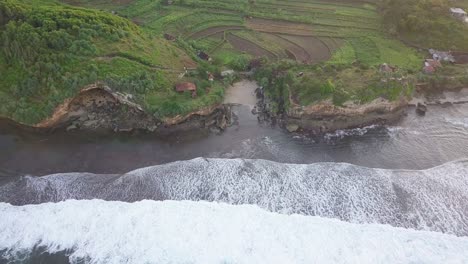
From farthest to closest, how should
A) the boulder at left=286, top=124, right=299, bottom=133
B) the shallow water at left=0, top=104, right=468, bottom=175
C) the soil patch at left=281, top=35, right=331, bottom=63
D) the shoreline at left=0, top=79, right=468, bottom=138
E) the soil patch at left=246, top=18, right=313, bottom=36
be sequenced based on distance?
1. the soil patch at left=246, top=18, right=313, bottom=36
2. the soil patch at left=281, top=35, right=331, bottom=63
3. the boulder at left=286, top=124, right=299, bottom=133
4. the shoreline at left=0, top=79, right=468, bottom=138
5. the shallow water at left=0, top=104, right=468, bottom=175

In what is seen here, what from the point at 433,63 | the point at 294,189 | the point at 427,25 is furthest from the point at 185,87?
the point at 427,25

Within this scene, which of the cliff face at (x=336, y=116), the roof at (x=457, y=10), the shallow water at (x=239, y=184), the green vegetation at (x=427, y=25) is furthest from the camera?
the roof at (x=457, y=10)

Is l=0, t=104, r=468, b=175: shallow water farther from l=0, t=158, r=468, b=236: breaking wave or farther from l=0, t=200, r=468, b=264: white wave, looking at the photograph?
l=0, t=200, r=468, b=264: white wave

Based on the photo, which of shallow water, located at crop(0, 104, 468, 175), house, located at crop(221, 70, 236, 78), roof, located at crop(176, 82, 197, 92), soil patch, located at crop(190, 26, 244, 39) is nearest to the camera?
shallow water, located at crop(0, 104, 468, 175)

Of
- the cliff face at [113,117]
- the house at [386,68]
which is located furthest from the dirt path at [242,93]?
the house at [386,68]

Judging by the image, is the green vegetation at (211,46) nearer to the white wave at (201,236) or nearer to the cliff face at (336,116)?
the cliff face at (336,116)

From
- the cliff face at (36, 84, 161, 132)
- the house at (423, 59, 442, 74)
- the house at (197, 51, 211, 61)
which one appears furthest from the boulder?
the house at (423, 59, 442, 74)

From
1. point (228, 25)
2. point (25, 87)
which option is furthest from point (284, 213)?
point (228, 25)

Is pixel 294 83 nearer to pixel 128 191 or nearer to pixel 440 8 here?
pixel 128 191
